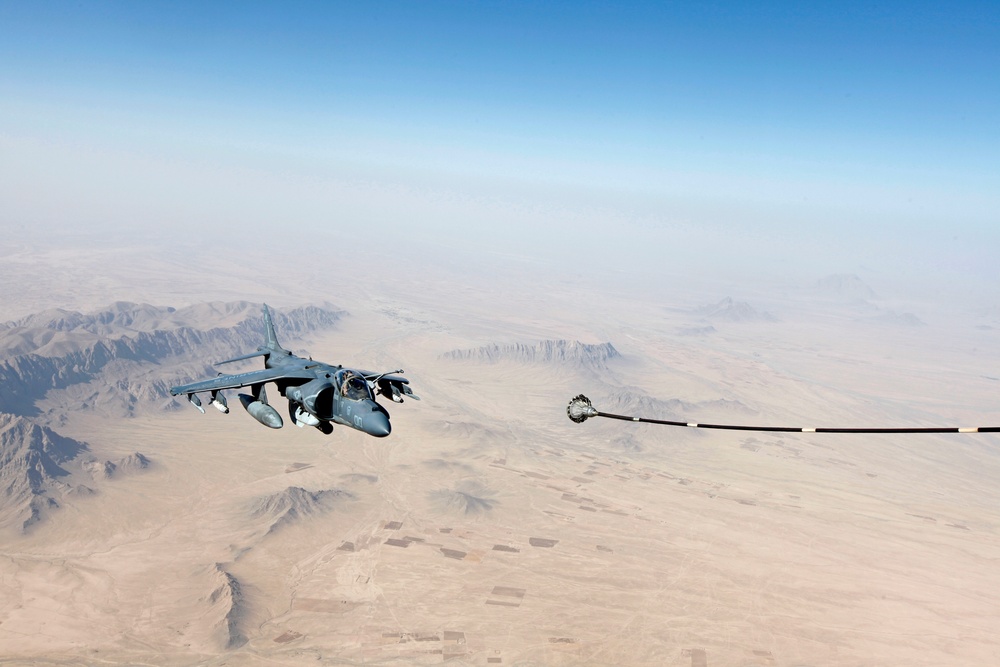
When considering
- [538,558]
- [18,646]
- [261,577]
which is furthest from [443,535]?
[18,646]

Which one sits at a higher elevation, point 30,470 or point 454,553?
point 454,553

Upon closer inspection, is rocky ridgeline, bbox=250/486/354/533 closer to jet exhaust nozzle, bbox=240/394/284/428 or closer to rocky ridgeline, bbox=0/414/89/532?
rocky ridgeline, bbox=0/414/89/532

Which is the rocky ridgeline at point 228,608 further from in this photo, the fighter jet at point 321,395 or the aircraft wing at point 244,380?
the fighter jet at point 321,395

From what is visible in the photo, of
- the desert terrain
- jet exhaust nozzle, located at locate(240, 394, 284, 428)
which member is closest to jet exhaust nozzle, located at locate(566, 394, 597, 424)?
jet exhaust nozzle, located at locate(240, 394, 284, 428)

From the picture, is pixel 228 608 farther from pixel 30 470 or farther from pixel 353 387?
pixel 353 387

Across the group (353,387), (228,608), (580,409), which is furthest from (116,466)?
(580,409)

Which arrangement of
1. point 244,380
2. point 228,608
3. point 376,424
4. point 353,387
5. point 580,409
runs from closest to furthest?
point 580,409 → point 376,424 → point 353,387 → point 244,380 → point 228,608

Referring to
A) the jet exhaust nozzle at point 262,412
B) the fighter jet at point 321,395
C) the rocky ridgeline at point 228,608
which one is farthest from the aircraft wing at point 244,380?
the rocky ridgeline at point 228,608
